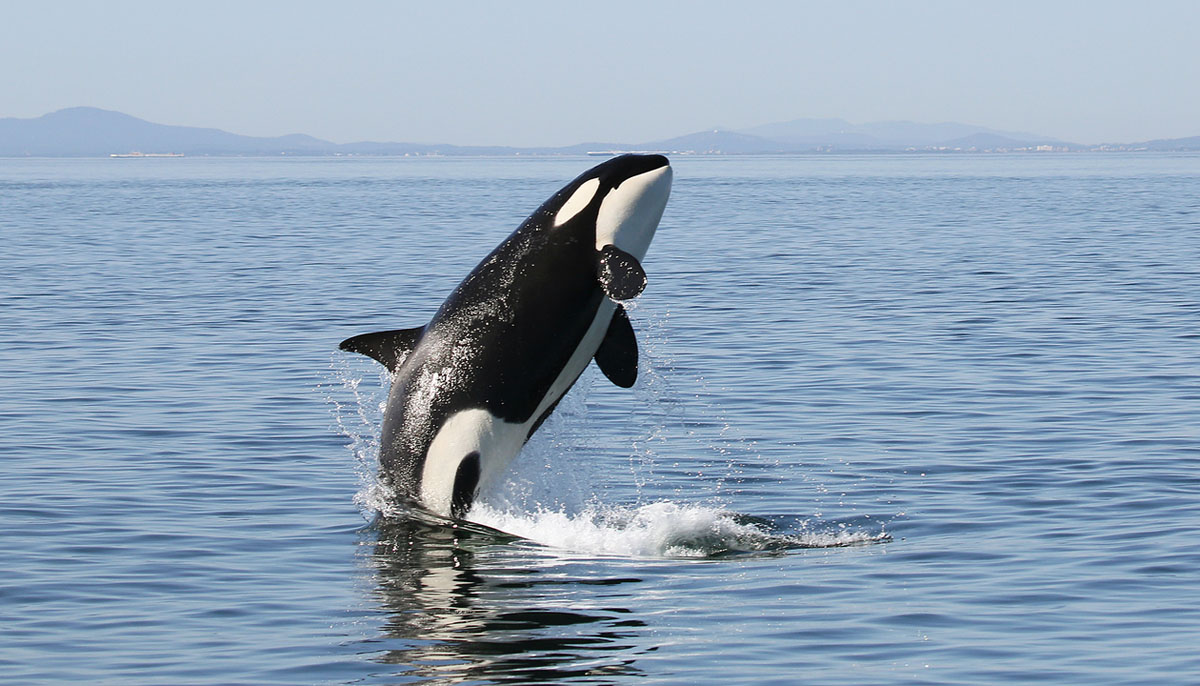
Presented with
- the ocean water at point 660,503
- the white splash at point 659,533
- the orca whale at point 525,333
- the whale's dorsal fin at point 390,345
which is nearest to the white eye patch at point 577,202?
the orca whale at point 525,333

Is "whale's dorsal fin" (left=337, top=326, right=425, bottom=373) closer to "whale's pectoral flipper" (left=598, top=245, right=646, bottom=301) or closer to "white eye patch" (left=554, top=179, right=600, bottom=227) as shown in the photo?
"white eye patch" (left=554, top=179, right=600, bottom=227)

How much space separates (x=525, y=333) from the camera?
39.2 ft

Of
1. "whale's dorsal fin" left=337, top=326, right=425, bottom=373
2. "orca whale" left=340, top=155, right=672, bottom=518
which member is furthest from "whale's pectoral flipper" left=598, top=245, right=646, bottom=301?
"whale's dorsal fin" left=337, top=326, right=425, bottom=373

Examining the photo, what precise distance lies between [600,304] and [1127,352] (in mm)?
13169

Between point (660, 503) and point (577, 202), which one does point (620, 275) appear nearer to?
point (577, 202)

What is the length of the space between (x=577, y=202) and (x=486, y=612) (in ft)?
10.1

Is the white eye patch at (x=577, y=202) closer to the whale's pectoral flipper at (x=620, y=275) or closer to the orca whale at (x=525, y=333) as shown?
the orca whale at (x=525, y=333)

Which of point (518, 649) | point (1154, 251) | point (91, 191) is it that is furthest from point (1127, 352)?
point (91, 191)

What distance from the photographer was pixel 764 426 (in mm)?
18031

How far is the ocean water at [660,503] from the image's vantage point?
9.86 metres

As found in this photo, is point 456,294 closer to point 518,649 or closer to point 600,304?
point 600,304

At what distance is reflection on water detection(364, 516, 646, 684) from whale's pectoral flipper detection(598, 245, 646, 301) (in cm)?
198

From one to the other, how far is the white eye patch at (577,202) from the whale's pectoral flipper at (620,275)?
0.46 metres

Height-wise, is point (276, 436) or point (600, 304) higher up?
point (600, 304)
